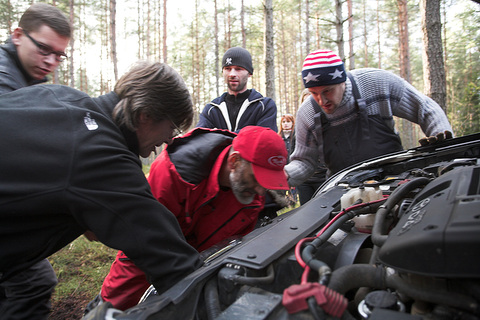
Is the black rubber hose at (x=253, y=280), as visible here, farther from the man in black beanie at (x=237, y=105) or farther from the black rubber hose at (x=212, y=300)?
the man in black beanie at (x=237, y=105)

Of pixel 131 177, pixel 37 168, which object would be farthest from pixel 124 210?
pixel 37 168

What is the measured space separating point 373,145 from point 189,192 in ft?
5.11

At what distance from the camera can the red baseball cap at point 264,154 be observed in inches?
77.2

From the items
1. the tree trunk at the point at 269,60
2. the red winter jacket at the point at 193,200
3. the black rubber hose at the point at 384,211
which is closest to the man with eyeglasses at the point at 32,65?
the red winter jacket at the point at 193,200

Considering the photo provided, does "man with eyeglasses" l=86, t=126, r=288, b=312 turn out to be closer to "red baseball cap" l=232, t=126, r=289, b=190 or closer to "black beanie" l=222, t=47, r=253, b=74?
"red baseball cap" l=232, t=126, r=289, b=190

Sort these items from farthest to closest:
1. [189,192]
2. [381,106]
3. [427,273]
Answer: [381,106], [189,192], [427,273]

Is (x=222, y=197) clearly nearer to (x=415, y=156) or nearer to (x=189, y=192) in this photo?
(x=189, y=192)

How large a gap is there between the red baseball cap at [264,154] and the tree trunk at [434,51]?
4.29 metres

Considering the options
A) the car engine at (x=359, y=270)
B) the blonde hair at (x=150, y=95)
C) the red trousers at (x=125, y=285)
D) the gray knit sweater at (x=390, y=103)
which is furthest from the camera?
the gray knit sweater at (x=390, y=103)

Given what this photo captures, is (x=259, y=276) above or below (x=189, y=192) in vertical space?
below

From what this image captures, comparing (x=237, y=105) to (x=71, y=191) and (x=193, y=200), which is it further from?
(x=71, y=191)

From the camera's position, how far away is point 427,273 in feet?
2.85

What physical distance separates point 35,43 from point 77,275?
9.01ft

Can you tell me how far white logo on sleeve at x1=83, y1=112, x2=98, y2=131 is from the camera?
1336mm
